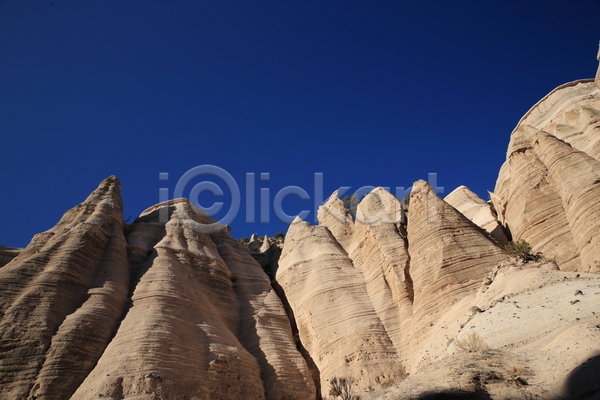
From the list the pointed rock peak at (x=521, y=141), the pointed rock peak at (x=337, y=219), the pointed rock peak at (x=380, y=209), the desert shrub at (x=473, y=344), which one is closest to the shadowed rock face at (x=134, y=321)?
the pointed rock peak at (x=380, y=209)

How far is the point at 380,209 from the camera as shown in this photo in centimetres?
2416

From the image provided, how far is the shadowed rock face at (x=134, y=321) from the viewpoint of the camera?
1226 centimetres

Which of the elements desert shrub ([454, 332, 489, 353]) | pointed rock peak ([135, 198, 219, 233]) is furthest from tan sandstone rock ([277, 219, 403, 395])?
desert shrub ([454, 332, 489, 353])

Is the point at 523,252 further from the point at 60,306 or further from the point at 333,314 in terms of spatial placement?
the point at 60,306

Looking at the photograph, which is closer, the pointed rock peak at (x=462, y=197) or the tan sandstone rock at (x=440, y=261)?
the tan sandstone rock at (x=440, y=261)

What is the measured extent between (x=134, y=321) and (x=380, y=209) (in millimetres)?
15671

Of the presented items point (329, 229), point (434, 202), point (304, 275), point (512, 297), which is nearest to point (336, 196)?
point (329, 229)

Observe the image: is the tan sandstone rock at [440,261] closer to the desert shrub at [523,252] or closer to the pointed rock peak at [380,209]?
the desert shrub at [523,252]

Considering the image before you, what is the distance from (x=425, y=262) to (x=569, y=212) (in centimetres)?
627

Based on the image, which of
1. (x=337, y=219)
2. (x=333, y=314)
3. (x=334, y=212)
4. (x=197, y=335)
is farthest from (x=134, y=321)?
(x=334, y=212)

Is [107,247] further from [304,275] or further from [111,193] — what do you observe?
[304,275]

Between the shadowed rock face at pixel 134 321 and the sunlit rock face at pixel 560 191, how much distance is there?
12.1 m

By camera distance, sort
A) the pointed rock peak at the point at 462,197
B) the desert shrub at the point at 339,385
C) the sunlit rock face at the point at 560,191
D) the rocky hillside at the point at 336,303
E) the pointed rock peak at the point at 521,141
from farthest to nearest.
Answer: the pointed rock peak at the point at 462,197 < the pointed rock peak at the point at 521,141 < the desert shrub at the point at 339,385 < the sunlit rock face at the point at 560,191 < the rocky hillside at the point at 336,303

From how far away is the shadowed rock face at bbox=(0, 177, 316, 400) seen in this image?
40.2ft
